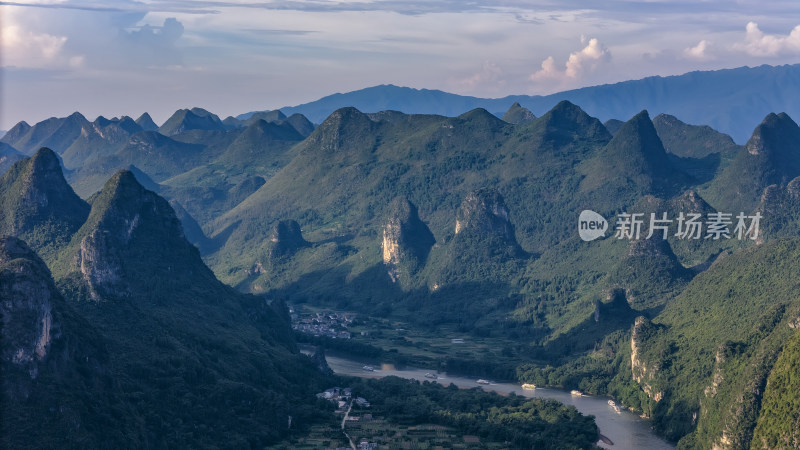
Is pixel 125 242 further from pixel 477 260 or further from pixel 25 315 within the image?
pixel 477 260

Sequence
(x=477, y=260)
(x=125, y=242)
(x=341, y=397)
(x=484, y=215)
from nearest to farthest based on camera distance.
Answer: (x=341, y=397)
(x=125, y=242)
(x=477, y=260)
(x=484, y=215)

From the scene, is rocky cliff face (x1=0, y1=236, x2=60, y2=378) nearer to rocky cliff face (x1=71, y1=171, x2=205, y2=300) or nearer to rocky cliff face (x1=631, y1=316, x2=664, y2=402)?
rocky cliff face (x1=71, y1=171, x2=205, y2=300)

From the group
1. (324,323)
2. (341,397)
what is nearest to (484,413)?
(341,397)

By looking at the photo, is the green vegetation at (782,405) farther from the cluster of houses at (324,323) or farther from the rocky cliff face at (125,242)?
the cluster of houses at (324,323)

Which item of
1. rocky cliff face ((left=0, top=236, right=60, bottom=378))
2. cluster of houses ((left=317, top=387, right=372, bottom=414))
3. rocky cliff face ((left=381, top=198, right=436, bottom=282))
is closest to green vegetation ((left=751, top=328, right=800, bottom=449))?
cluster of houses ((left=317, top=387, right=372, bottom=414))

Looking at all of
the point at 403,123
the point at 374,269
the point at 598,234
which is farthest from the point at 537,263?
the point at 403,123

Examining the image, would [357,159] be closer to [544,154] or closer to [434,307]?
[544,154]

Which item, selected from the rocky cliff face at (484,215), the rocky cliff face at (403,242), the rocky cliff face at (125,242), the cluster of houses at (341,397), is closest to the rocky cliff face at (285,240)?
the rocky cliff face at (403,242)
